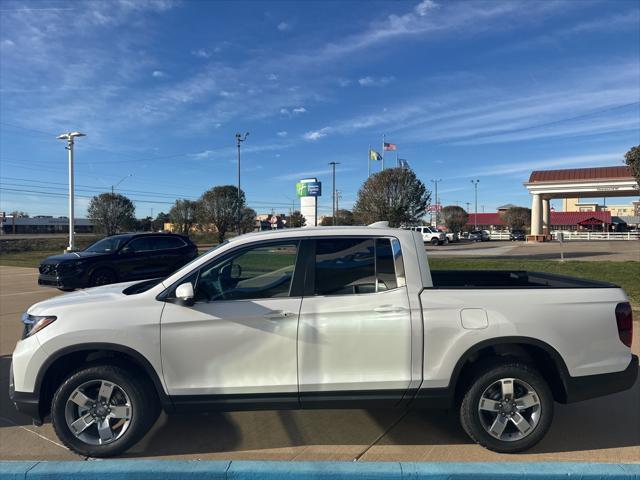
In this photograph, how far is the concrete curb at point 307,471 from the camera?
10.2 ft

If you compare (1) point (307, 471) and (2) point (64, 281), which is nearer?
(1) point (307, 471)

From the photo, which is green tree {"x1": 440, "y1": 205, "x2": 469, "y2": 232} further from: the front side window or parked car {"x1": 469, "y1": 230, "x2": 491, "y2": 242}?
the front side window

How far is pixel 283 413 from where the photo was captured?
4562 mm

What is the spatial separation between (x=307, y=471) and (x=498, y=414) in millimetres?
1573

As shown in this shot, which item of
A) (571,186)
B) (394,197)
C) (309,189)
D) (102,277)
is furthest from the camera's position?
(309,189)

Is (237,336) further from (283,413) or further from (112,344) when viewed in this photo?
(283,413)

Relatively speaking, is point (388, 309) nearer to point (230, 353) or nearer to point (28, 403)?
point (230, 353)

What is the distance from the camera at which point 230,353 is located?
3646mm

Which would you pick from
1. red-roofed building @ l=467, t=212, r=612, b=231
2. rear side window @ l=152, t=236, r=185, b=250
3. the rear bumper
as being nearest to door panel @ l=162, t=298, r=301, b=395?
the rear bumper

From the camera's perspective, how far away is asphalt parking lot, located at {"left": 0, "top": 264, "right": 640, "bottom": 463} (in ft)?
12.2

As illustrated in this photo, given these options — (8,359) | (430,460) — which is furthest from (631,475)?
(8,359)

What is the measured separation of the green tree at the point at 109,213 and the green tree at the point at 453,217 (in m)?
50.2

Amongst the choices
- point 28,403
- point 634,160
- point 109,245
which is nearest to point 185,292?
point 28,403

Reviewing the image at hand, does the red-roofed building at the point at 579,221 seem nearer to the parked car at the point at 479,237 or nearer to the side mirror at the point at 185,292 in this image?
the parked car at the point at 479,237
